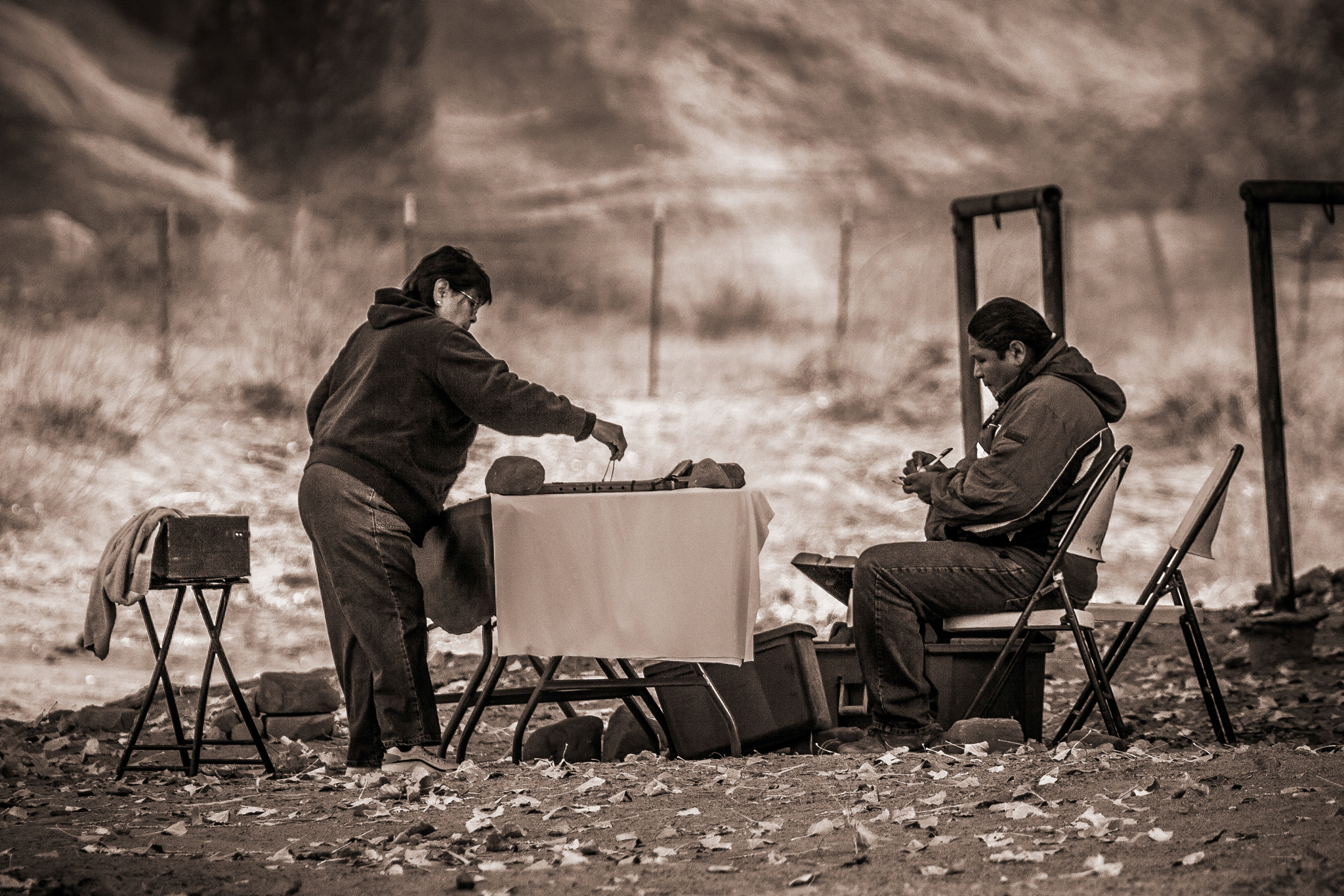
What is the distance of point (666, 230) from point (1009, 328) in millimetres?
15849

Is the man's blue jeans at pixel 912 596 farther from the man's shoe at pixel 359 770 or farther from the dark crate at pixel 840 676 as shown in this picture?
the man's shoe at pixel 359 770

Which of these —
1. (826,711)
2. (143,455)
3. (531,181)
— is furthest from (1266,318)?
(531,181)

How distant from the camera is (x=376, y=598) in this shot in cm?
469

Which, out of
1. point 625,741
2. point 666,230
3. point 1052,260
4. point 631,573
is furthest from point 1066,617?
point 666,230

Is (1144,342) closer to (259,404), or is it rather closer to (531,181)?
(531,181)

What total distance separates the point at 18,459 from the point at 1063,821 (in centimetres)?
1115

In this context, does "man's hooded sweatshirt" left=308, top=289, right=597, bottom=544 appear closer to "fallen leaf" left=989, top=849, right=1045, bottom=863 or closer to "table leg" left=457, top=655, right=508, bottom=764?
"table leg" left=457, top=655, right=508, bottom=764

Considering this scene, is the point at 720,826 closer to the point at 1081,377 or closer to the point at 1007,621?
the point at 1007,621

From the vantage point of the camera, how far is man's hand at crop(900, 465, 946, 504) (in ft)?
16.4

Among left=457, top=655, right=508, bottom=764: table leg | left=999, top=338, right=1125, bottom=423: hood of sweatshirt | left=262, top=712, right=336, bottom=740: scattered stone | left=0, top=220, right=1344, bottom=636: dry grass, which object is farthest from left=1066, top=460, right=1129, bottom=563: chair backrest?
left=0, top=220, right=1344, bottom=636: dry grass

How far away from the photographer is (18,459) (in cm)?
1285

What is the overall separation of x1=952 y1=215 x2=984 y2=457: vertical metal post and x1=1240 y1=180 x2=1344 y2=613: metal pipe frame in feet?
3.98

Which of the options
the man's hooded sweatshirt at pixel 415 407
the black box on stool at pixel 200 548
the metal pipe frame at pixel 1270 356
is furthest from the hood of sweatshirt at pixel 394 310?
the metal pipe frame at pixel 1270 356

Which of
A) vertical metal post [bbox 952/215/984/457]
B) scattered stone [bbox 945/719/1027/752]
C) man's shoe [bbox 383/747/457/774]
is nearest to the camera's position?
man's shoe [bbox 383/747/457/774]
